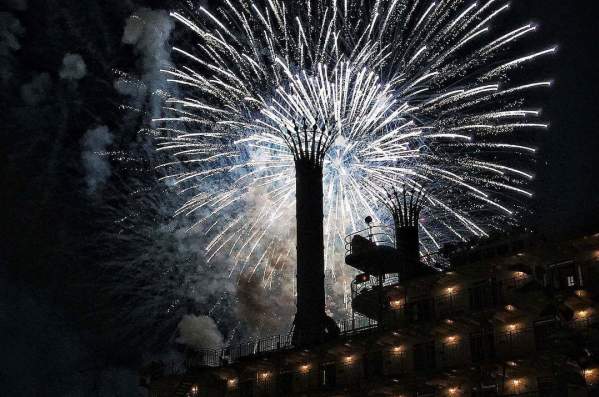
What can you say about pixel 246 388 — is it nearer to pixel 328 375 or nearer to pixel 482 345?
pixel 328 375

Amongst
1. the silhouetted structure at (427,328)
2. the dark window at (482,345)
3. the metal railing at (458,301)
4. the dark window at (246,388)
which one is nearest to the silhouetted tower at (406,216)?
the silhouetted structure at (427,328)

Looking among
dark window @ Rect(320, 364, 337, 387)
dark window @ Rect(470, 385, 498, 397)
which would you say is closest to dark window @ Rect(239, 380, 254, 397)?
dark window @ Rect(320, 364, 337, 387)

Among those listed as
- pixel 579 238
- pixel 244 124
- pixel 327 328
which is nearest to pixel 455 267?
pixel 579 238

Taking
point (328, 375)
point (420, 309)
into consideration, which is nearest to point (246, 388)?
point (328, 375)

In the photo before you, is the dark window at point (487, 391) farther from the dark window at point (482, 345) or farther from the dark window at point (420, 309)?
the dark window at point (420, 309)

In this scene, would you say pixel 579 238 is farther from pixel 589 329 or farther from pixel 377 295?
pixel 377 295
